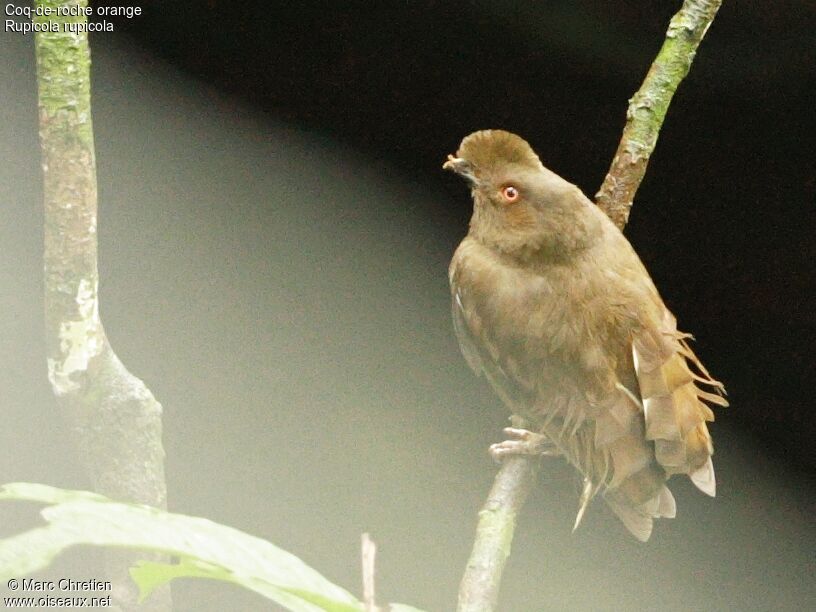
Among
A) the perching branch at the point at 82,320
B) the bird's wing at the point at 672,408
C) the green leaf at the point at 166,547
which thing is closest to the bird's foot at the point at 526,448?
the bird's wing at the point at 672,408

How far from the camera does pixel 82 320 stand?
3.27ft

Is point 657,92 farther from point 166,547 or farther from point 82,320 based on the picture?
point 166,547

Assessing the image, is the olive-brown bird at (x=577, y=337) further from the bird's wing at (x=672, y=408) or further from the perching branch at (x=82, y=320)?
the perching branch at (x=82, y=320)

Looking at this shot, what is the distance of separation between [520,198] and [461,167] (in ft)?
0.30

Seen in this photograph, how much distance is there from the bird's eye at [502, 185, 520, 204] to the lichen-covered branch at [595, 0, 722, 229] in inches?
10.4

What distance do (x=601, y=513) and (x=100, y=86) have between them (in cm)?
120

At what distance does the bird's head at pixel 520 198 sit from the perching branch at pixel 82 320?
48cm

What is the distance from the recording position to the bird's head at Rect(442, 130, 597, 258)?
3.95 feet

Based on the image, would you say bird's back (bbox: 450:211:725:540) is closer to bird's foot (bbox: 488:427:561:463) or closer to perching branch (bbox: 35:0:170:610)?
bird's foot (bbox: 488:427:561:463)

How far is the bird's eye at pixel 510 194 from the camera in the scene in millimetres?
1213

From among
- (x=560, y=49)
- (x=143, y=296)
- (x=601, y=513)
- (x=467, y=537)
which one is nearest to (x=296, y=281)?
(x=143, y=296)

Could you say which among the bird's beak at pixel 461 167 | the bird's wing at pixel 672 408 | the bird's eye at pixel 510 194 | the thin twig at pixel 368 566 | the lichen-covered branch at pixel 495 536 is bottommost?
the lichen-covered branch at pixel 495 536

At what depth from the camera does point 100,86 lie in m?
1.11

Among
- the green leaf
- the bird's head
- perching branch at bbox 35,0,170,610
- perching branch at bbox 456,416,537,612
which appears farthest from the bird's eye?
the green leaf
